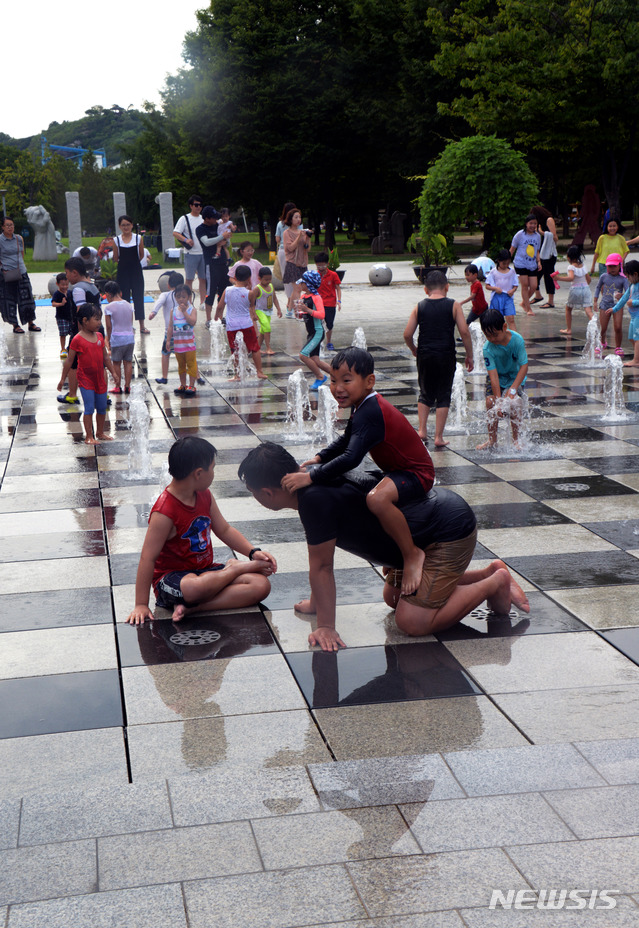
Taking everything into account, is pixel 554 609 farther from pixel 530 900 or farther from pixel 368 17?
pixel 368 17

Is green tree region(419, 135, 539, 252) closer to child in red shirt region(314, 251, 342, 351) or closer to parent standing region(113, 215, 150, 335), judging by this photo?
parent standing region(113, 215, 150, 335)

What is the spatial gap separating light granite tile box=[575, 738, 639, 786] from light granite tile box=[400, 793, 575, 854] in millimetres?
314

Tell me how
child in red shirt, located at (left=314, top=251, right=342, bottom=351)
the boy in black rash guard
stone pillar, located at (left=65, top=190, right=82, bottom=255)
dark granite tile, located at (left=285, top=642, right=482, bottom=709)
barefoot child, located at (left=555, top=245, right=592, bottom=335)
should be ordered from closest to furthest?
1. dark granite tile, located at (left=285, top=642, right=482, bottom=709)
2. the boy in black rash guard
3. child in red shirt, located at (left=314, top=251, right=342, bottom=351)
4. barefoot child, located at (left=555, top=245, right=592, bottom=335)
5. stone pillar, located at (left=65, top=190, right=82, bottom=255)

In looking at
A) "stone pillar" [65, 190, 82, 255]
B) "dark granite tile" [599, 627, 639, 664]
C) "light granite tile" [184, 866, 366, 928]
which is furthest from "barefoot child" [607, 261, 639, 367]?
"stone pillar" [65, 190, 82, 255]

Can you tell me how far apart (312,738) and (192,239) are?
13894 millimetres

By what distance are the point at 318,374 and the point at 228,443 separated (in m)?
2.82

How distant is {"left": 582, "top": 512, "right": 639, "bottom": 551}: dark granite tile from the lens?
6328mm

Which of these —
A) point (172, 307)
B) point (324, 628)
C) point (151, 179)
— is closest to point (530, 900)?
point (324, 628)

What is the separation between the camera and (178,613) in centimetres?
518

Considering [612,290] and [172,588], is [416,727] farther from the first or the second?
[612,290]

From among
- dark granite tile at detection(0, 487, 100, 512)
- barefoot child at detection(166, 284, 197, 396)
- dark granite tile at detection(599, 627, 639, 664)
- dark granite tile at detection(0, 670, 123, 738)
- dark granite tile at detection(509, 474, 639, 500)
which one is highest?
barefoot child at detection(166, 284, 197, 396)

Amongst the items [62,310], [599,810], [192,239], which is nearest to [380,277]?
[192,239]

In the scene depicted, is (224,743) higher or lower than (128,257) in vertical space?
lower

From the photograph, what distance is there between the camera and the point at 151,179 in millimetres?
77000
